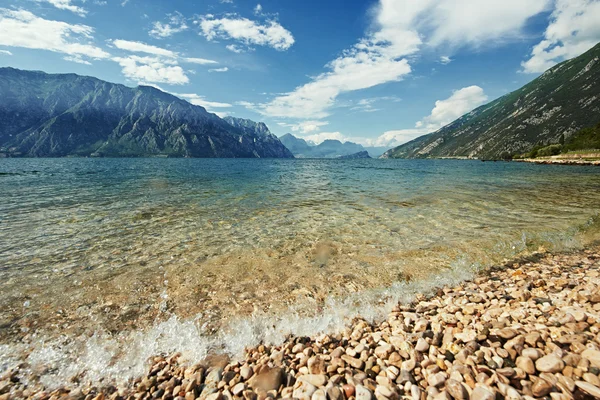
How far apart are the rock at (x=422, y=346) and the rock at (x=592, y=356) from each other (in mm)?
2485

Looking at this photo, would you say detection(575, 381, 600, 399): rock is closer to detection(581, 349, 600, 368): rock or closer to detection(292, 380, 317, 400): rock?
detection(581, 349, 600, 368): rock

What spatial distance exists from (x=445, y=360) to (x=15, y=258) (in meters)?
16.2

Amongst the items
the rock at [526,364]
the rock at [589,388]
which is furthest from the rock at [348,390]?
the rock at [589,388]

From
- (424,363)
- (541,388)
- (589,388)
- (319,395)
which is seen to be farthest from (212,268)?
(589,388)

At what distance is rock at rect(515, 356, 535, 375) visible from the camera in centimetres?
446

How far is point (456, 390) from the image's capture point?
13.8 feet

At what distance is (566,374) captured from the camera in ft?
14.1

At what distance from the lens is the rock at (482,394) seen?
13.0 feet

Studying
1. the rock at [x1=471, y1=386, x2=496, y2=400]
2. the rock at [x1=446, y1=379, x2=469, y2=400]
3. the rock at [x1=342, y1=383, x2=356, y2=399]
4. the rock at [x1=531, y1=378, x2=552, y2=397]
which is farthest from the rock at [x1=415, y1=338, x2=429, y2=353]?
the rock at [x1=342, y1=383, x2=356, y2=399]

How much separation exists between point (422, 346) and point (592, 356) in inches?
105

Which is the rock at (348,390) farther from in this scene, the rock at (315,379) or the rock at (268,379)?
the rock at (268,379)

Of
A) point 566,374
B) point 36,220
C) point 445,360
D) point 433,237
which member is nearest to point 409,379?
point 445,360

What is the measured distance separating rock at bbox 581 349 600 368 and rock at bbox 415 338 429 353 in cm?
249

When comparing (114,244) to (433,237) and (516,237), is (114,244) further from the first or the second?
(516,237)
